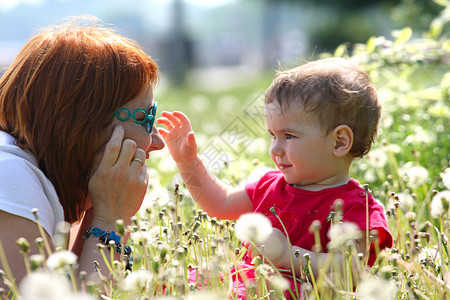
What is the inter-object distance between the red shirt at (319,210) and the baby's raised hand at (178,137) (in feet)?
1.48

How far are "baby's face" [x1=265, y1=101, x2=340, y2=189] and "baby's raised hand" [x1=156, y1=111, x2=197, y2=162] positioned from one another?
1.54 ft

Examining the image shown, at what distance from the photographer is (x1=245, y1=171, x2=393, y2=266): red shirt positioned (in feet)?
7.13

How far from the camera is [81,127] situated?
2266 millimetres

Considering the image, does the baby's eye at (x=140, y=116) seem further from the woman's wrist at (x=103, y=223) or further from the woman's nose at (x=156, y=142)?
the woman's wrist at (x=103, y=223)

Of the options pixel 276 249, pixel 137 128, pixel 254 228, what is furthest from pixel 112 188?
pixel 254 228

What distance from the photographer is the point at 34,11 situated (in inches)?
4373

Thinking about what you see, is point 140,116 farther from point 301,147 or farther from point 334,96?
point 334,96

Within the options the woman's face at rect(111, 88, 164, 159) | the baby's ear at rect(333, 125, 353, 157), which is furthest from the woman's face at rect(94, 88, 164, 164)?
the baby's ear at rect(333, 125, 353, 157)

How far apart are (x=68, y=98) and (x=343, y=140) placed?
1.08m

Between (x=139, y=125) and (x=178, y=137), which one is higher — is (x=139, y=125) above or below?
above

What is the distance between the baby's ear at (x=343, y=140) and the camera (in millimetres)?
2240

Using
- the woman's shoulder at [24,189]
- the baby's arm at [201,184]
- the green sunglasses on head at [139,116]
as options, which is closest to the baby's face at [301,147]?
the baby's arm at [201,184]

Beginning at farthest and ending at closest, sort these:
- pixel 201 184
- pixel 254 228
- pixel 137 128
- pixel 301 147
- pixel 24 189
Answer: pixel 201 184 < pixel 137 128 < pixel 301 147 < pixel 24 189 < pixel 254 228

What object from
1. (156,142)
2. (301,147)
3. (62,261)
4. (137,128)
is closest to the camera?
(62,261)
